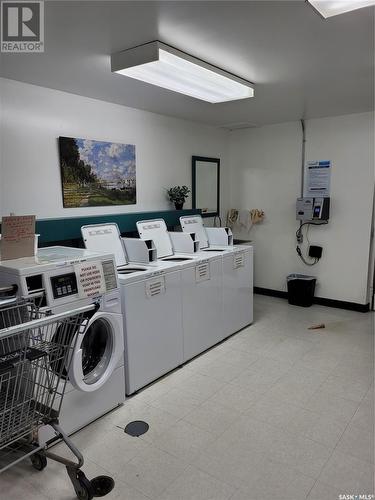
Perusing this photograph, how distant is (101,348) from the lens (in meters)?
2.60

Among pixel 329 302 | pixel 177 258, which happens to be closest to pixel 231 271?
pixel 177 258

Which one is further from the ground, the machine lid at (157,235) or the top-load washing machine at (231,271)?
the machine lid at (157,235)

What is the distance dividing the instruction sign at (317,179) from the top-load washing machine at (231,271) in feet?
4.90

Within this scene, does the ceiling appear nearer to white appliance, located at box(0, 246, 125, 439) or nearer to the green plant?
the green plant

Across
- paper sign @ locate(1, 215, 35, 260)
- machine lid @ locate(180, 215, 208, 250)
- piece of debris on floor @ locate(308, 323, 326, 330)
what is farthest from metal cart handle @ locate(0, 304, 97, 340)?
piece of debris on floor @ locate(308, 323, 326, 330)

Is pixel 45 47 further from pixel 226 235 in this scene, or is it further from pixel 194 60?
pixel 226 235

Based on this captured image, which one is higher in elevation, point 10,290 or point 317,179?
point 317,179

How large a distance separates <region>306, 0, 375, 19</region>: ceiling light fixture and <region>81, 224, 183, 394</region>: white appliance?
A: 200 cm

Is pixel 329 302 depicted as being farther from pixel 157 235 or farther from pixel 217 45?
pixel 217 45

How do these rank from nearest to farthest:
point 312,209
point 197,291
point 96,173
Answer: point 197,291 < point 96,173 < point 312,209

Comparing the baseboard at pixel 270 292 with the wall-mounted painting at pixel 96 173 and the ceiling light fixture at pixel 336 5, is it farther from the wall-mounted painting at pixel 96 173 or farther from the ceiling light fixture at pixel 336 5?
the ceiling light fixture at pixel 336 5

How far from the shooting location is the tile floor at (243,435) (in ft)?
6.40

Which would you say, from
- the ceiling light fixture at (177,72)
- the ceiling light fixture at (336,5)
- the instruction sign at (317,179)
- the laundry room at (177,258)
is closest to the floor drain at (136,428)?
the laundry room at (177,258)

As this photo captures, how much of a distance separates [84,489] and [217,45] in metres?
2.64
